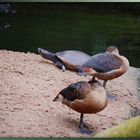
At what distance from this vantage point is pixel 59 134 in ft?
9.15

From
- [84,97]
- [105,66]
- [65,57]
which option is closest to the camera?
[84,97]

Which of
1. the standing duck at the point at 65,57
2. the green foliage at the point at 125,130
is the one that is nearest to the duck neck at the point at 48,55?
the standing duck at the point at 65,57

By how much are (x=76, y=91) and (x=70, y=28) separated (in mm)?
480

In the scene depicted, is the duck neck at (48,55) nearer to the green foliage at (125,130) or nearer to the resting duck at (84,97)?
the resting duck at (84,97)

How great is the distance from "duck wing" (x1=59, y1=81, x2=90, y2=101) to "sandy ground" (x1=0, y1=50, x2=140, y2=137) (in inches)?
2.6

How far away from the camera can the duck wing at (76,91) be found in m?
2.74

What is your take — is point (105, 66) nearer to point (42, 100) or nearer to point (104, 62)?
point (104, 62)

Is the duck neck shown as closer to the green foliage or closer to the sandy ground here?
the sandy ground

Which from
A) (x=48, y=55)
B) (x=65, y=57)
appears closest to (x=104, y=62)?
(x=65, y=57)

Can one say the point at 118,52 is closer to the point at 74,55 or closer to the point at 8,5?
the point at 74,55

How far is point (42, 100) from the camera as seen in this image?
9.36ft

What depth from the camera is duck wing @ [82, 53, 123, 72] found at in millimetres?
2844

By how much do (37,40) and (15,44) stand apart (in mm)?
152

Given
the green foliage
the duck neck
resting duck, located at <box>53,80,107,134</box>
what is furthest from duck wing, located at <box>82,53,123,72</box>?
the green foliage
